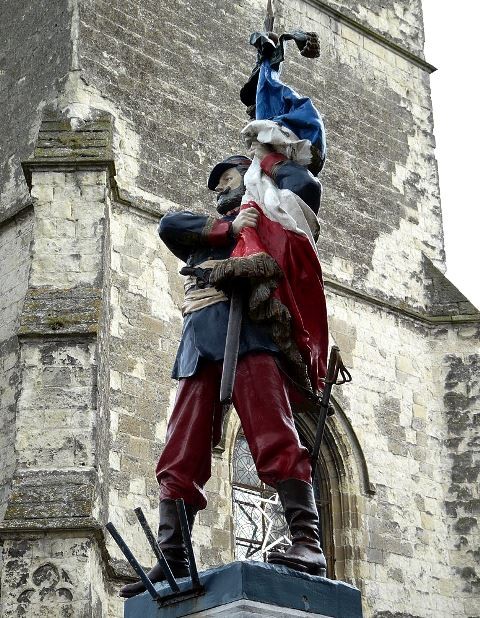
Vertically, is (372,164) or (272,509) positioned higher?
(372,164)

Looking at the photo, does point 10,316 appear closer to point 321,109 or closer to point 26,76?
point 26,76

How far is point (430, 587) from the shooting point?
12.8 m

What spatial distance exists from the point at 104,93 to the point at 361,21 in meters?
4.74

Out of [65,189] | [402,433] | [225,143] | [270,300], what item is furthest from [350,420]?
[270,300]

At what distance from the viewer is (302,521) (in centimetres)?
420

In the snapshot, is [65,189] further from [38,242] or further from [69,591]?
[69,591]

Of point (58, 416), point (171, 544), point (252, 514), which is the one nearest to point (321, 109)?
point (252, 514)

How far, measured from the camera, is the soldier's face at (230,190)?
4777 mm

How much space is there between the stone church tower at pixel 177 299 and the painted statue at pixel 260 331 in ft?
15.1

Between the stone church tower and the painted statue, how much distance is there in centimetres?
459

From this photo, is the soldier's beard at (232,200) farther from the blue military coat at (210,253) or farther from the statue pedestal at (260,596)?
the statue pedestal at (260,596)

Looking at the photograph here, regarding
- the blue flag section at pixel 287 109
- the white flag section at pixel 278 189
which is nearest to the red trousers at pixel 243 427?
the white flag section at pixel 278 189

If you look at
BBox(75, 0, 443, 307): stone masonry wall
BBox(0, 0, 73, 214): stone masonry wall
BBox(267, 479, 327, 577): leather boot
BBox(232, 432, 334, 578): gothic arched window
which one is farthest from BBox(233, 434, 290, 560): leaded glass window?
BBox(267, 479, 327, 577): leather boot

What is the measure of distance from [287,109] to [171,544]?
70.9 inches
